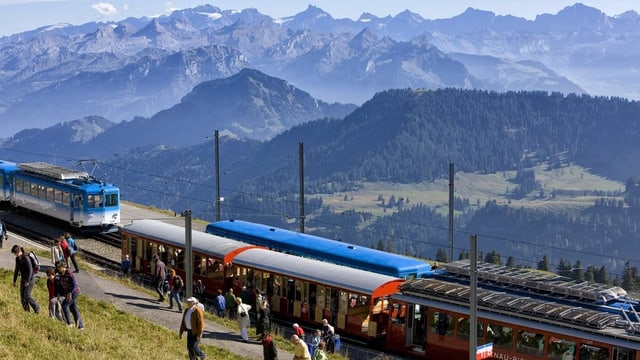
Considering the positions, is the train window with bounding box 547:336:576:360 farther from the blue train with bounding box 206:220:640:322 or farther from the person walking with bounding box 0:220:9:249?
the person walking with bounding box 0:220:9:249

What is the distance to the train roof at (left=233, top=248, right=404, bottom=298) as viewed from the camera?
34.0 metres

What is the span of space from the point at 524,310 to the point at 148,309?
15.8 m

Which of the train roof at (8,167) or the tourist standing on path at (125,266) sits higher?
the train roof at (8,167)

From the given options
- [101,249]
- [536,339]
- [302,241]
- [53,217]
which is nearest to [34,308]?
[536,339]

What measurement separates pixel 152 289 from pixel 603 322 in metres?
23.0

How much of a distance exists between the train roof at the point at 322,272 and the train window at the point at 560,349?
7.97 m

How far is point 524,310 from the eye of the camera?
28.8 meters

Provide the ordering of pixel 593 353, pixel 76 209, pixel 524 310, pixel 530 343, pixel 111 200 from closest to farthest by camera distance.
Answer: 1. pixel 593 353
2. pixel 530 343
3. pixel 524 310
4. pixel 76 209
5. pixel 111 200

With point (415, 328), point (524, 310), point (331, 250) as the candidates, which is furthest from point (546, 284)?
point (331, 250)

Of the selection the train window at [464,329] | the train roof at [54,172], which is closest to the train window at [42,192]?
the train roof at [54,172]

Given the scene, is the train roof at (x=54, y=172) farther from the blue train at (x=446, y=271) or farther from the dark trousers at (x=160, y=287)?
the dark trousers at (x=160, y=287)

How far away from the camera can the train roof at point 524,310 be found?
26.5 meters

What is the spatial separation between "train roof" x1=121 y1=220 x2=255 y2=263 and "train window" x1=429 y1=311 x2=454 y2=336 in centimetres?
1271

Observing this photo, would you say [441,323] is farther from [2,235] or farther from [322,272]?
[2,235]
